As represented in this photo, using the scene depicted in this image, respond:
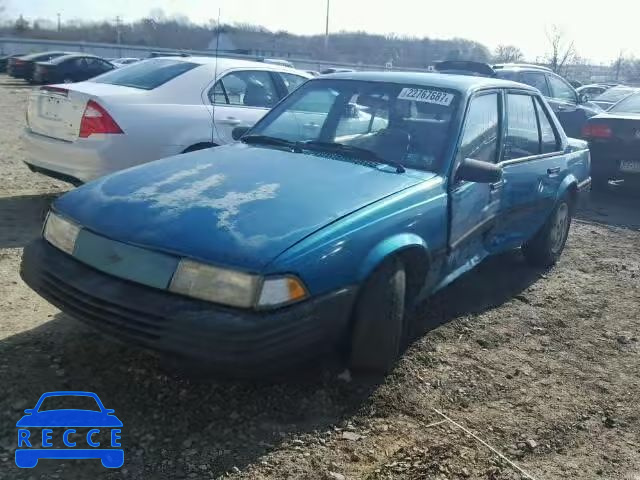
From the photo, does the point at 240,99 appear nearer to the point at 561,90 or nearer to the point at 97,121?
the point at 97,121

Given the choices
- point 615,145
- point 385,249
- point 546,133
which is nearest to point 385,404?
point 385,249

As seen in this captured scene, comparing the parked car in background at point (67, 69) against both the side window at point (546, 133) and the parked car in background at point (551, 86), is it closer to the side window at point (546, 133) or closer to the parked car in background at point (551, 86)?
the parked car in background at point (551, 86)

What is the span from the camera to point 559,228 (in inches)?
218

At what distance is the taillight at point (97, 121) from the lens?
210 inches

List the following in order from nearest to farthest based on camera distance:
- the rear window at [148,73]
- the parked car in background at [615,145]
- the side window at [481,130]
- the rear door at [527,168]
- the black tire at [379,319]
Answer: the black tire at [379,319] < the side window at [481,130] < the rear door at [527,168] < the rear window at [148,73] < the parked car in background at [615,145]

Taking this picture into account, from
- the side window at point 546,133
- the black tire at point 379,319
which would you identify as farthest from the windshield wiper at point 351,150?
the side window at point 546,133

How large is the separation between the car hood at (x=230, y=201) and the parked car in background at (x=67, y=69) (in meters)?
22.6

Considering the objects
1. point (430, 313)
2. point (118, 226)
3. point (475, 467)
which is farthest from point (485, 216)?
point (118, 226)

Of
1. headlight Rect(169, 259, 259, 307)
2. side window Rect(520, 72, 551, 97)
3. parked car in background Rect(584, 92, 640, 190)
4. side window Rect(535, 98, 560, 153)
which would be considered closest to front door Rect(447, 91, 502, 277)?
side window Rect(535, 98, 560, 153)

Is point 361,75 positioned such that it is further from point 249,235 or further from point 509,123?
point 249,235

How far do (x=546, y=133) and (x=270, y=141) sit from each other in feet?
7.93

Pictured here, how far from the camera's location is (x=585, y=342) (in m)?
4.04

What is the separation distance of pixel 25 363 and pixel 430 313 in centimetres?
246

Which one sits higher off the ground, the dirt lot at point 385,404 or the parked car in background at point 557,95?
the parked car in background at point 557,95
